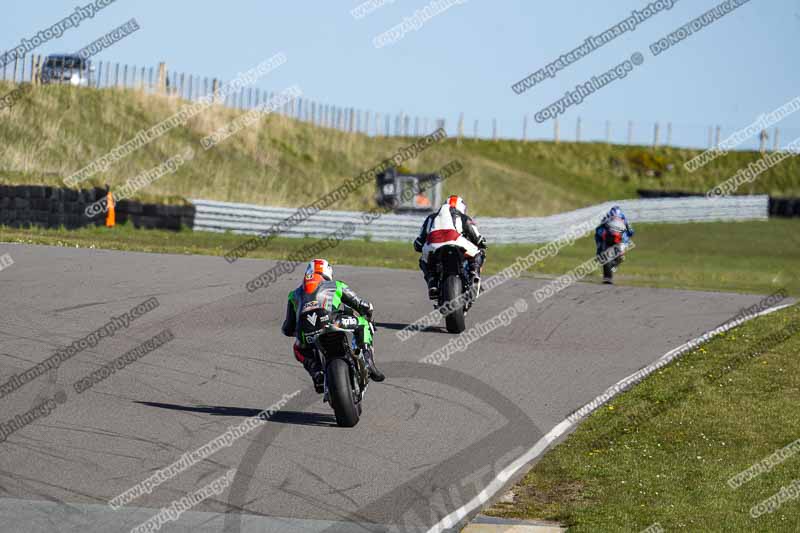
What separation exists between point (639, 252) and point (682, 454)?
27333mm

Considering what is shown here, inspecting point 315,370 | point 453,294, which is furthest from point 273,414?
point 453,294

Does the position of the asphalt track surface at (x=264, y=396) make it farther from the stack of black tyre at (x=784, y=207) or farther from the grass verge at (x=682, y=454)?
the stack of black tyre at (x=784, y=207)

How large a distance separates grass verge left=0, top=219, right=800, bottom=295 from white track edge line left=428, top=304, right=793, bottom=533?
8.88 metres

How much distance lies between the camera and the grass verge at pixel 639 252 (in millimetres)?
24500

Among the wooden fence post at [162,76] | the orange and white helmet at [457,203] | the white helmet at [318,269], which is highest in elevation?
the wooden fence post at [162,76]

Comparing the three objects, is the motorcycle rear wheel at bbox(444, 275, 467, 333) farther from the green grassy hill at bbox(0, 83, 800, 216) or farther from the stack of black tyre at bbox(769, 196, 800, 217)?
the stack of black tyre at bbox(769, 196, 800, 217)

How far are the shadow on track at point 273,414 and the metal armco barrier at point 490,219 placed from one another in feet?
59.7

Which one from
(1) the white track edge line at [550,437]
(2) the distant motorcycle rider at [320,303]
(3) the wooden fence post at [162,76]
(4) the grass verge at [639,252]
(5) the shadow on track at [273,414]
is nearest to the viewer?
(1) the white track edge line at [550,437]

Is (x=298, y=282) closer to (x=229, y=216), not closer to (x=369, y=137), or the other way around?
(x=229, y=216)

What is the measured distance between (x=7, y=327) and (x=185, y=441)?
5.08 metres

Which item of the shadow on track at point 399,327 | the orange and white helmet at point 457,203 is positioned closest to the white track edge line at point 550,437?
the shadow on track at point 399,327

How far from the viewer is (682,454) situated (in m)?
10.1

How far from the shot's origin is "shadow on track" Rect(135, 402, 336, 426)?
10.5 m

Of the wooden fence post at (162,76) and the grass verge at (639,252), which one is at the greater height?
the wooden fence post at (162,76)
